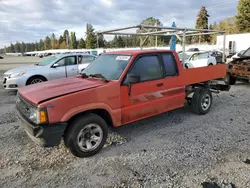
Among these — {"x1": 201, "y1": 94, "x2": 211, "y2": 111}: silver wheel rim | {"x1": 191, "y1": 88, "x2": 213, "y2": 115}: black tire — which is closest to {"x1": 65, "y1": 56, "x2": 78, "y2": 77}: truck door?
{"x1": 191, "y1": 88, "x2": 213, "y2": 115}: black tire

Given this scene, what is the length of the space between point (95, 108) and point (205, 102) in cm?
354

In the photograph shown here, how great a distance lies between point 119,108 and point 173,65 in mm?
1775

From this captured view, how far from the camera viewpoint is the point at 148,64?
14.0 ft

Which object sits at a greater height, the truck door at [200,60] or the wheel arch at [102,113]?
the truck door at [200,60]

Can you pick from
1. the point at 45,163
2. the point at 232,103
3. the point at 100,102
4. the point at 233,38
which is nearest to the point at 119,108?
the point at 100,102

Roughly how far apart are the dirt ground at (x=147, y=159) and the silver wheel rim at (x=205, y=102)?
629mm

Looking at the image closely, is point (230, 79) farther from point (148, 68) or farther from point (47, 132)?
point (47, 132)

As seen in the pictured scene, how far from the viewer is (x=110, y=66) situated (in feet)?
13.8

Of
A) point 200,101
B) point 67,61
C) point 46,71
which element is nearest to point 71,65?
point 67,61

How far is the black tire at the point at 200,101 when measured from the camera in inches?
215

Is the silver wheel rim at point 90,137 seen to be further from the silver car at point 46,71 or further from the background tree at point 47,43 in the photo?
the background tree at point 47,43

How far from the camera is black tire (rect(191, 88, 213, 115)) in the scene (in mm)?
5469

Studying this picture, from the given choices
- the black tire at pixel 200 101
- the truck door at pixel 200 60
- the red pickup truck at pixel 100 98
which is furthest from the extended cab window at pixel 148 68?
the truck door at pixel 200 60

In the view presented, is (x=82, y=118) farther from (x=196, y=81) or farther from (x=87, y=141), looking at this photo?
(x=196, y=81)
